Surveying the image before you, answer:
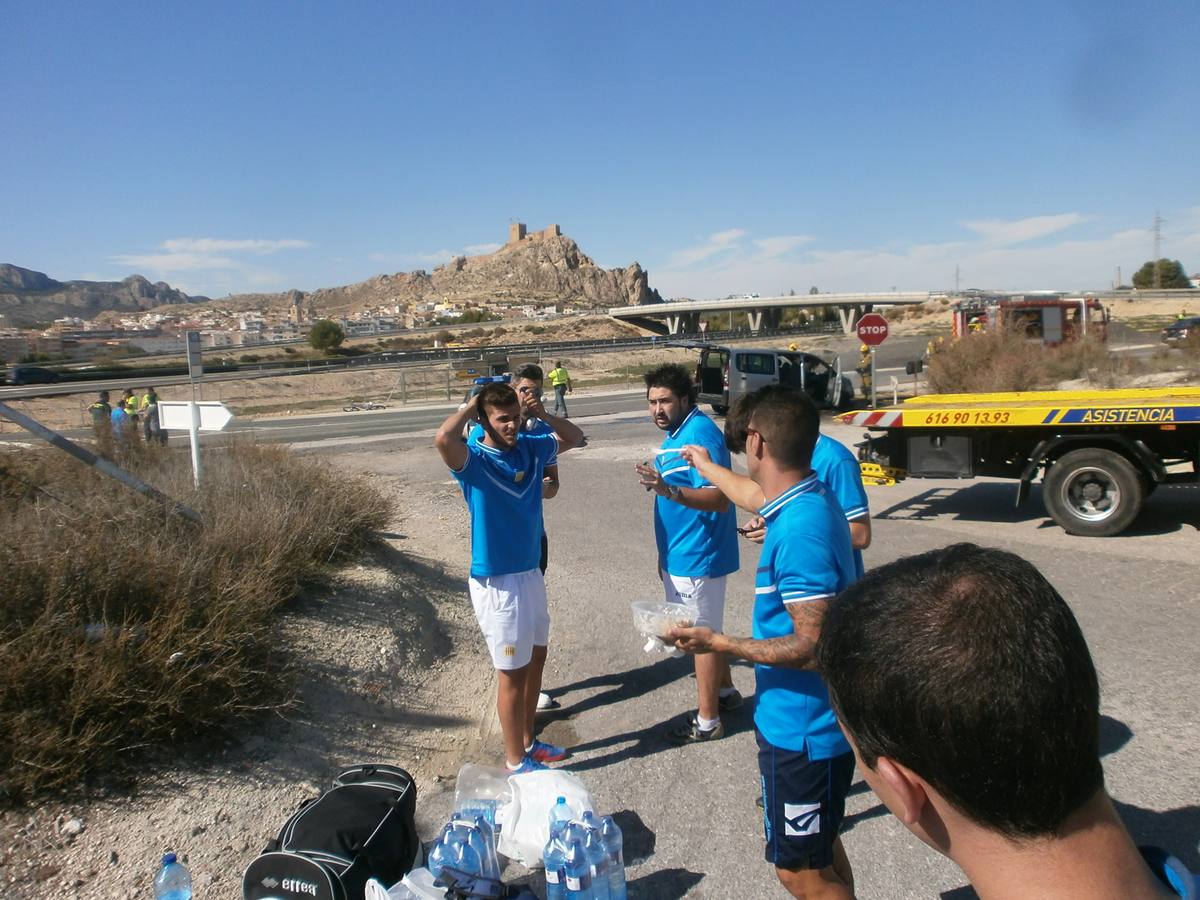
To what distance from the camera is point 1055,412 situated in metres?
8.57

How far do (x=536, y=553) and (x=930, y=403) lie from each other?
761cm

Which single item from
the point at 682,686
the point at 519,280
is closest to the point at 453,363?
the point at 682,686

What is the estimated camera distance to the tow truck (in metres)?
8.36

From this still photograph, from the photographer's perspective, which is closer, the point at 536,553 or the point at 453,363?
the point at 536,553

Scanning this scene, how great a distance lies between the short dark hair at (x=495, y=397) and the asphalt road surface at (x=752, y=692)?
76.7 inches

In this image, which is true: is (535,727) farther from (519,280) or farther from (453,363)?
(519,280)

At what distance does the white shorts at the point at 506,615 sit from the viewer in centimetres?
414

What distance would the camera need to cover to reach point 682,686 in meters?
5.41

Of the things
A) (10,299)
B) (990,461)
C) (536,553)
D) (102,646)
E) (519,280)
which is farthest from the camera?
(519,280)

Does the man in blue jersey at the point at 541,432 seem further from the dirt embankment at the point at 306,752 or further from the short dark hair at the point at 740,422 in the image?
the short dark hair at the point at 740,422

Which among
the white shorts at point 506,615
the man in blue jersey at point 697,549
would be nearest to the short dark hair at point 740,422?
the man in blue jersey at point 697,549

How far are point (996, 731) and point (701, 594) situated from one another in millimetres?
3489

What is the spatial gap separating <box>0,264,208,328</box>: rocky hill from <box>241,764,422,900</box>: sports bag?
10.4m

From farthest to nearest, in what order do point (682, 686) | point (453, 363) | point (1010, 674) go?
point (453, 363), point (682, 686), point (1010, 674)
